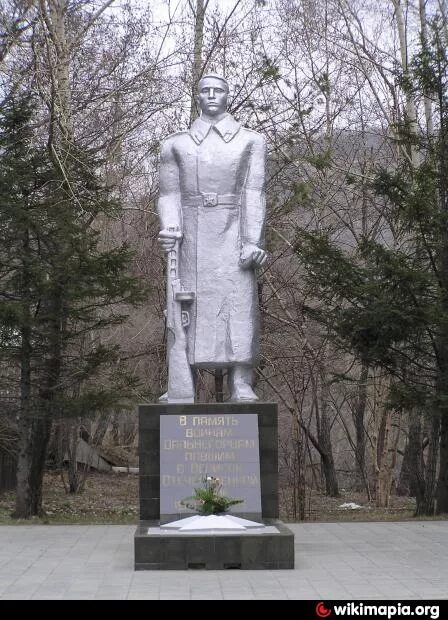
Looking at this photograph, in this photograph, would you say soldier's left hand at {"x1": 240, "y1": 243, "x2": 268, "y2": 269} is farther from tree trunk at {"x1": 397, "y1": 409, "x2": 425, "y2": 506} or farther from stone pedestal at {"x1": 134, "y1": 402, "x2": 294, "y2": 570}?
tree trunk at {"x1": 397, "y1": 409, "x2": 425, "y2": 506}

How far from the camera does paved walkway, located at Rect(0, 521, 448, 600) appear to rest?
654 centimetres

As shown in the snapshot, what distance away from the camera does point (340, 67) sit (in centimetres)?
1814

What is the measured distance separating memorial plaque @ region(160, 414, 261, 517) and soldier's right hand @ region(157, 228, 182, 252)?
1737 millimetres

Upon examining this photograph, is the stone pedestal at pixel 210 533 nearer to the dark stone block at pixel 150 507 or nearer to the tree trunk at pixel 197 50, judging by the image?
the dark stone block at pixel 150 507

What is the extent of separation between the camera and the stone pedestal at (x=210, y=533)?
7.59 m

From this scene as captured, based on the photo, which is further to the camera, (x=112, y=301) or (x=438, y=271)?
(x=112, y=301)

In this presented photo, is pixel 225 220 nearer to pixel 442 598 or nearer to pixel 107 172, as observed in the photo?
pixel 442 598

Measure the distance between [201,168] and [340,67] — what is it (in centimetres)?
947

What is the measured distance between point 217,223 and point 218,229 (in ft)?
0.20

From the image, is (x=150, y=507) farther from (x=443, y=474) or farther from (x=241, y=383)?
(x=443, y=474)

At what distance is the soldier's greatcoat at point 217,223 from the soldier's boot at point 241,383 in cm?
11

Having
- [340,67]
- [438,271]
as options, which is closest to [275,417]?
[438,271]

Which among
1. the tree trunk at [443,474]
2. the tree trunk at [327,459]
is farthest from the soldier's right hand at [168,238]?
the tree trunk at [327,459]

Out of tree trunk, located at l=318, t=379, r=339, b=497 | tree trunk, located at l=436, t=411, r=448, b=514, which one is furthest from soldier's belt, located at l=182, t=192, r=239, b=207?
tree trunk, located at l=318, t=379, r=339, b=497
